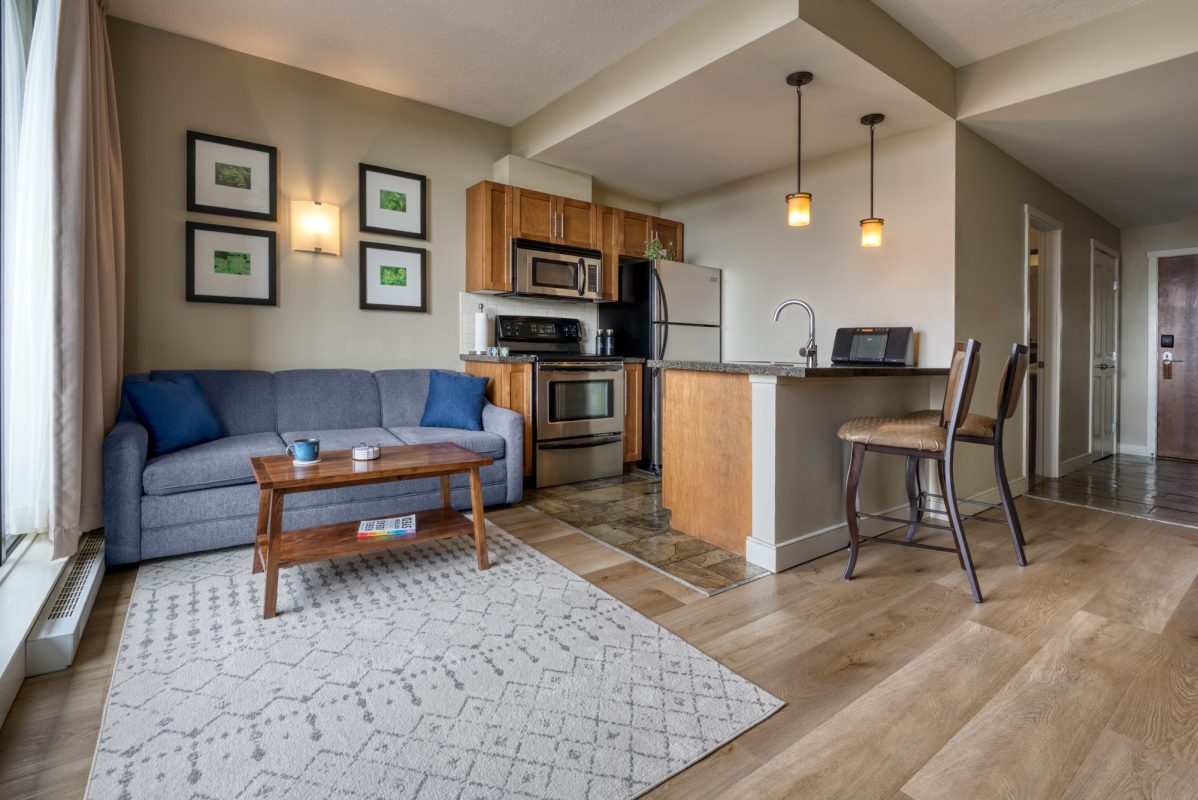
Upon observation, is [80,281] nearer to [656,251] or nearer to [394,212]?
[394,212]

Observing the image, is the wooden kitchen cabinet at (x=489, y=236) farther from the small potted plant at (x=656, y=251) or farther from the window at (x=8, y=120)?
the window at (x=8, y=120)

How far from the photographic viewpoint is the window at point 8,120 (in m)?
2.03

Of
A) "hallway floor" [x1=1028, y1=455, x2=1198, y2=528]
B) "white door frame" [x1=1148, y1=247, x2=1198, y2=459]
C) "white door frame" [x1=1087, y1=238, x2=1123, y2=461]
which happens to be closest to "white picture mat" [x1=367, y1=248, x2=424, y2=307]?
"hallway floor" [x1=1028, y1=455, x2=1198, y2=528]

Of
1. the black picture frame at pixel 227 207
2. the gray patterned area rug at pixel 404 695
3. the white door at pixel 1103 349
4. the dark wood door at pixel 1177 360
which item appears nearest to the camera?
the gray patterned area rug at pixel 404 695

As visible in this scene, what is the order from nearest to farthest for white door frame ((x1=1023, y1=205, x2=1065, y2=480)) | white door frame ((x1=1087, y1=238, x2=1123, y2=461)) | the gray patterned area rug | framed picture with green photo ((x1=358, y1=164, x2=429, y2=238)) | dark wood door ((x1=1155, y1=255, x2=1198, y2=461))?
1. the gray patterned area rug
2. framed picture with green photo ((x1=358, y1=164, x2=429, y2=238))
3. white door frame ((x1=1023, y1=205, x2=1065, y2=480))
4. white door frame ((x1=1087, y1=238, x2=1123, y2=461))
5. dark wood door ((x1=1155, y1=255, x2=1198, y2=461))

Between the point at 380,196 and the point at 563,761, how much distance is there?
3.68 metres

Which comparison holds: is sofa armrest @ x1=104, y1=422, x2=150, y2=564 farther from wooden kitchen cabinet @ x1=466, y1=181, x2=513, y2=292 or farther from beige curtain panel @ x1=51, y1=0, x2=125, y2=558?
wooden kitchen cabinet @ x1=466, y1=181, x2=513, y2=292

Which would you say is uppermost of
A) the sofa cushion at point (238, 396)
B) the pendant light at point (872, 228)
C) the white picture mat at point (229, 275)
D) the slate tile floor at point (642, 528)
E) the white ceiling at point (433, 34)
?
Answer: the white ceiling at point (433, 34)

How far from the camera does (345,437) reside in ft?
10.5

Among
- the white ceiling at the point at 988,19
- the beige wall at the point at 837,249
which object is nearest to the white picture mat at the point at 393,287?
the beige wall at the point at 837,249

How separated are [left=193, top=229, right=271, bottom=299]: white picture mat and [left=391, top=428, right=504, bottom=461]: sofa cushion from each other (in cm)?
122

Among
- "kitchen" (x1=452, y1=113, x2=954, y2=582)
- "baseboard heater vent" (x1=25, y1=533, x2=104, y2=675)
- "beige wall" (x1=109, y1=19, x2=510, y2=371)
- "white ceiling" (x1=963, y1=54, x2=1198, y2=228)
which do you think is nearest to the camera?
"baseboard heater vent" (x1=25, y1=533, x2=104, y2=675)

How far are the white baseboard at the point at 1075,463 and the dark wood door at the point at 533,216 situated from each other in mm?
4504

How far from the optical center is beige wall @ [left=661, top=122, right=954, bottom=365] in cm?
337
